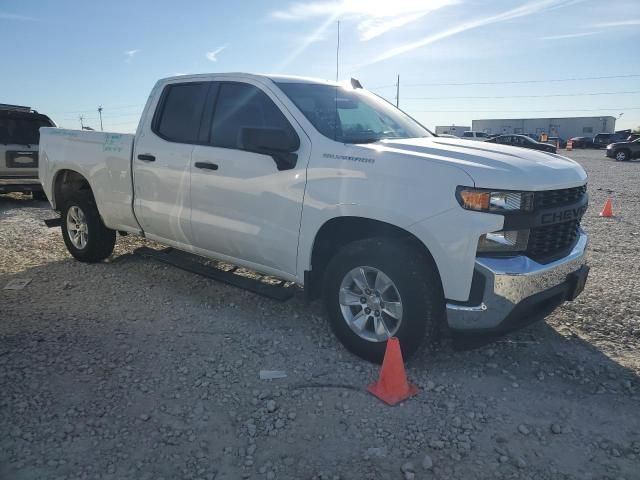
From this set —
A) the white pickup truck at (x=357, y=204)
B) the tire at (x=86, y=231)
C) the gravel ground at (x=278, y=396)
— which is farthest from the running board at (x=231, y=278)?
the tire at (x=86, y=231)

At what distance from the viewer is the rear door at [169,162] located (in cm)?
458

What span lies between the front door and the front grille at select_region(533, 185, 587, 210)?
158cm

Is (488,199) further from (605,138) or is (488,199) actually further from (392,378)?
(605,138)

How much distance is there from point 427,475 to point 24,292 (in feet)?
14.3

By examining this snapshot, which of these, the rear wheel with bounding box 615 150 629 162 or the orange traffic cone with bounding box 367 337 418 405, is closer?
the orange traffic cone with bounding box 367 337 418 405

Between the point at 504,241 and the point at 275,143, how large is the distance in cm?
169

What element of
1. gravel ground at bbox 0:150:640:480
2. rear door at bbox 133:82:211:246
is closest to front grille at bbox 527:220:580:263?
gravel ground at bbox 0:150:640:480

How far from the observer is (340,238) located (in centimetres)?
387

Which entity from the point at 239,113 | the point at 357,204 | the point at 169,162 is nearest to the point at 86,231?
the point at 169,162

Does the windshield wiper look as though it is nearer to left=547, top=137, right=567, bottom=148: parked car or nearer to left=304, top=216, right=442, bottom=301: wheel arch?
left=304, top=216, right=442, bottom=301: wheel arch

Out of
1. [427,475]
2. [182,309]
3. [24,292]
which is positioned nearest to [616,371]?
[427,475]

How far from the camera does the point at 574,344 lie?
3994mm

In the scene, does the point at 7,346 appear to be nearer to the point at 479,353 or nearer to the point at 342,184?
the point at 342,184

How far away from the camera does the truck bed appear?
5168 millimetres
